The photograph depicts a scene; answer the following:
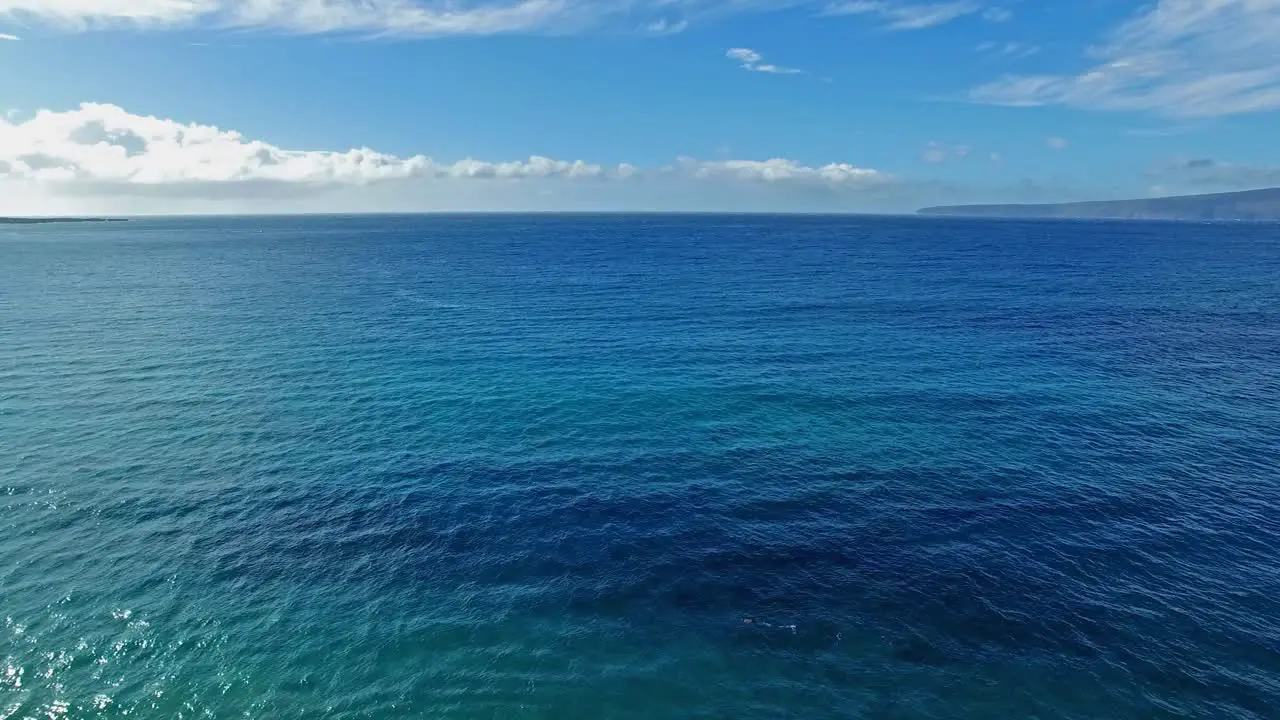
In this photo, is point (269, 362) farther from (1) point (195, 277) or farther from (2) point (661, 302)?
(1) point (195, 277)

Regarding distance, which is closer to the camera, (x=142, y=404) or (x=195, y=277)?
(x=142, y=404)

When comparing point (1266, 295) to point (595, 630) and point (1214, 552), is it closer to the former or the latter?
point (1214, 552)

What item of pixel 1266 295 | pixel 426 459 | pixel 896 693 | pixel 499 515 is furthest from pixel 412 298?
pixel 1266 295

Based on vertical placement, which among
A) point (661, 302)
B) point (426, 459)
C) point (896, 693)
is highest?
point (661, 302)

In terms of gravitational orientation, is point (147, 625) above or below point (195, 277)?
below

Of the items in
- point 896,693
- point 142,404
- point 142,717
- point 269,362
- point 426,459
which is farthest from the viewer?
point 269,362

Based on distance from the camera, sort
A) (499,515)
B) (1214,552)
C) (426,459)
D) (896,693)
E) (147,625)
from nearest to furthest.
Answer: (896,693) → (147,625) → (1214,552) → (499,515) → (426,459)
